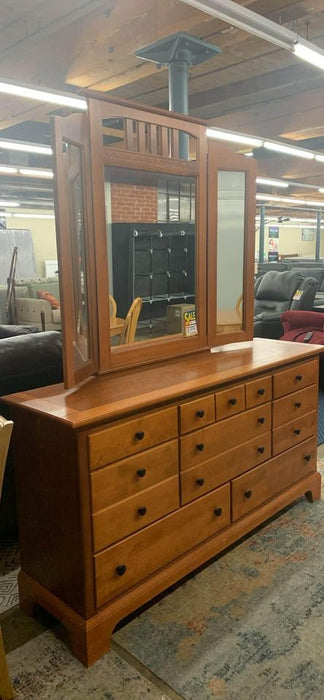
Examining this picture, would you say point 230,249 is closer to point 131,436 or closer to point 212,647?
point 131,436

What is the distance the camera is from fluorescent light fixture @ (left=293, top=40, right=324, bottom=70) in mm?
3614

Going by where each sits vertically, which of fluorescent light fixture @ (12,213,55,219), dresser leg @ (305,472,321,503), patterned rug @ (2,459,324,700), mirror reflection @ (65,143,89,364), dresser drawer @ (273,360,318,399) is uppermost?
fluorescent light fixture @ (12,213,55,219)

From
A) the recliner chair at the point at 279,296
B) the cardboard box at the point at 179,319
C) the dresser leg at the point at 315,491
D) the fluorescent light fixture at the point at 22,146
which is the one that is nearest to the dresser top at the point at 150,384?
the cardboard box at the point at 179,319

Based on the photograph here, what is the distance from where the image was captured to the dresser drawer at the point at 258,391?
2.52 meters

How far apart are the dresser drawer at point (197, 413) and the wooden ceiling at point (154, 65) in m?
3.03

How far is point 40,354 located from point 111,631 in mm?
1282

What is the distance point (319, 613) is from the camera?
2172mm

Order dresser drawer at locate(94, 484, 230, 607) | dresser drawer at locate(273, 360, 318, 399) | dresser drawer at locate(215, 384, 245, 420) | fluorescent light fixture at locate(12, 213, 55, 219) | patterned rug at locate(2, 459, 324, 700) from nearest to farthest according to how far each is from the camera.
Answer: patterned rug at locate(2, 459, 324, 700) < dresser drawer at locate(94, 484, 230, 607) < dresser drawer at locate(215, 384, 245, 420) < dresser drawer at locate(273, 360, 318, 399) < fluorescent light fixture at locate(12, 213, 55, 219)

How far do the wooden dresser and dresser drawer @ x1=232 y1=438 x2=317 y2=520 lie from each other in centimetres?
1

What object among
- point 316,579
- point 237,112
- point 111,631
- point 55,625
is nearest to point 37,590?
point 55,625

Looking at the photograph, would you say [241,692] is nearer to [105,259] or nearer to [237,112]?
[105,259]

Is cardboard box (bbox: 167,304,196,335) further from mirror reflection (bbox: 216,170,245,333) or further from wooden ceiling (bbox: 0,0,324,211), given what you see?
wooden ceiling (bbox: 0,0,324,211)

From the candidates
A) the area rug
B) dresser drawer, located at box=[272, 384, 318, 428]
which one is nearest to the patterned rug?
the area rug

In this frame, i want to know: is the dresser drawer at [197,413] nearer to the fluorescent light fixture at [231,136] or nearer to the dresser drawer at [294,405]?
the dresser drawer at [294,405]
